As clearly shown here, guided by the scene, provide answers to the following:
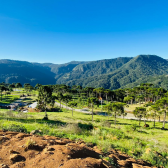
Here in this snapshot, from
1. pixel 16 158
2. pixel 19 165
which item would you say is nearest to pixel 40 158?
pixel 19 165

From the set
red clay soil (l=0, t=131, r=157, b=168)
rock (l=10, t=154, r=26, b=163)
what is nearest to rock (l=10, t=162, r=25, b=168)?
red clay soil (l=0, t=131, r=157, b=168)

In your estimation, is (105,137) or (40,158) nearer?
(40,158)

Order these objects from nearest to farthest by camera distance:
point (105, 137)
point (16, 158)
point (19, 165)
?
point (19, 165) → point (16, 158) → point (105, 137)

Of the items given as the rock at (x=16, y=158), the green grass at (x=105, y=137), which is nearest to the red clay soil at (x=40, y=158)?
the rock at (x=16, y=158)

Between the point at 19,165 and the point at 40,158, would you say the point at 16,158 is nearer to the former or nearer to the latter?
the point at 19,165

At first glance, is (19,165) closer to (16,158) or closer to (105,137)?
(16,158)

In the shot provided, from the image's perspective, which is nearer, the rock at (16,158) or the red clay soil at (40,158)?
the red clay soil at (40,158)

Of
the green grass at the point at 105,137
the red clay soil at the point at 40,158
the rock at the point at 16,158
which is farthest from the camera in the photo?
the green grass at the point at 105,137

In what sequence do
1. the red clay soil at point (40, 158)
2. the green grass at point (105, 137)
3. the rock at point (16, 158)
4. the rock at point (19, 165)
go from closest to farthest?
1. the rock at point (19, 165)
2. the red clay soil at point (40, 158)
3. the rock at point (16, 158)
4. the green grass at point (105, 137)

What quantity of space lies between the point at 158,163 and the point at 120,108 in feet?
102

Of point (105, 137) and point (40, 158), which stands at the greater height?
point (40, 158)

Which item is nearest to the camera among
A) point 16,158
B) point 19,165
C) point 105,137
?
point 19,165

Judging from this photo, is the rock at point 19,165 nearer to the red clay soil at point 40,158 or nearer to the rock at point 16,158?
the red clay soil at point 40,158

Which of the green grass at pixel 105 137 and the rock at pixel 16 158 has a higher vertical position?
the rock at pixel 16 158
